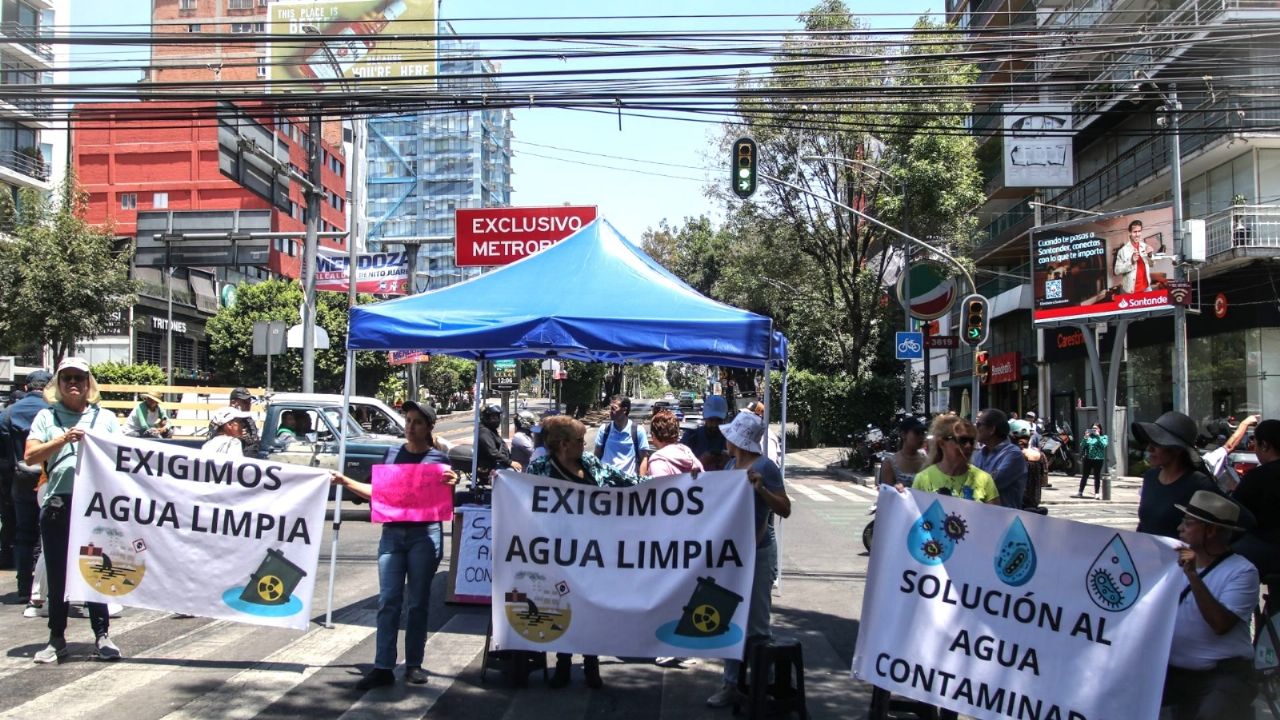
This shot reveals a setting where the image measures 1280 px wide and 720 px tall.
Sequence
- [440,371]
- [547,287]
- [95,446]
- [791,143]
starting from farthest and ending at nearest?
[440,371] → [791,143] → [547,287] → [95,446]

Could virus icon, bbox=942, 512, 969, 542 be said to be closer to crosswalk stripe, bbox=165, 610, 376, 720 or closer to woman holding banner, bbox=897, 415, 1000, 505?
woman holding banner, bbox=897, 415, 1000, 505

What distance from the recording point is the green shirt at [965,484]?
230 inches

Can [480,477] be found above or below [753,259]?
below

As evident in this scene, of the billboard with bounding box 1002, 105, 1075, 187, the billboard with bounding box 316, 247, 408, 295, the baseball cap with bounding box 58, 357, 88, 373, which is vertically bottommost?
the baseball cap with bounding box 58, 357, 88, 373

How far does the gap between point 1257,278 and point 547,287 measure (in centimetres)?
2256

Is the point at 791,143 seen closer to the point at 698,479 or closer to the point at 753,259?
the point at 753,259

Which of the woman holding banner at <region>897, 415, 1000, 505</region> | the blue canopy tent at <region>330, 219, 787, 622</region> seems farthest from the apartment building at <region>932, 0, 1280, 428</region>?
the woman holding banner at <region>897, 415, 1000, 505</region>

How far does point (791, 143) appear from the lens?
27.4 m

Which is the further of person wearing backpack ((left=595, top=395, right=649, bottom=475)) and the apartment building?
the apartment building

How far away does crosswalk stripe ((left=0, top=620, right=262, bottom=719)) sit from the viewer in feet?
18.1

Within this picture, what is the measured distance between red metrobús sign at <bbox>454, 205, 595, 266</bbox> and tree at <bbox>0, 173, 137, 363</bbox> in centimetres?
1806

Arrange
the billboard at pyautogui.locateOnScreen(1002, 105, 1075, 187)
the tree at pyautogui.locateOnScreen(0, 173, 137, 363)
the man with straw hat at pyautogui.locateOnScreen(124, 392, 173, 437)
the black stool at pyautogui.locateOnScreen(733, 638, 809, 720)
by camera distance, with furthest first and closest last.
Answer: the tree at pyautogui.locateOnScreen(0, 173, 137, 363) → the billboard at pyautogui.locateOnScreen(1002, 105, 1075, 187) → the man with straw hat at pyautogui.locateOnScreen(124, 392, 173, 437) → the black stool at pyautogui.locateOnScreen(733, 638, 809, 720)

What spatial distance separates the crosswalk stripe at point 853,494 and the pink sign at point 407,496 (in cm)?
1469

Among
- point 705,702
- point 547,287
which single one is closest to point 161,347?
point 547,287
